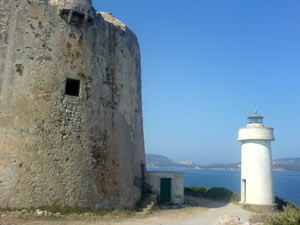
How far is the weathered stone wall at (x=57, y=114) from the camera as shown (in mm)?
11492

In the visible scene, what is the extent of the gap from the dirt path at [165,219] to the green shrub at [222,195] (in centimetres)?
204

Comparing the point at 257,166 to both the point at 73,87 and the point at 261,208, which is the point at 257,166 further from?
the point at 73,87

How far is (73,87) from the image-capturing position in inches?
542

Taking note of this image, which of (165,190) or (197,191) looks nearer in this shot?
(165,190)

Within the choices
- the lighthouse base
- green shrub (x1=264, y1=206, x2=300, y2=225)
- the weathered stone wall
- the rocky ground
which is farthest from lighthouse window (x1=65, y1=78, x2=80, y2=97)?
the lighthouse base

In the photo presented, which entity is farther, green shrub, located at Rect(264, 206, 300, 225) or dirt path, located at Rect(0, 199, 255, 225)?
dirt path, located at Rect(0, 199, 255, 225)

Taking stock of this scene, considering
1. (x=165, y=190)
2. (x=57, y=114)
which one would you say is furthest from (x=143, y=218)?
(x=57, y=114)

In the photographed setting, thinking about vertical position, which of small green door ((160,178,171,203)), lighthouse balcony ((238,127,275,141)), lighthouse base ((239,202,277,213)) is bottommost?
lighthouse base ((239,202,277,213))

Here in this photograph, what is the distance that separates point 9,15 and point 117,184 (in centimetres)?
856

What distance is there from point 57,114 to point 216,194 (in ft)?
47.2

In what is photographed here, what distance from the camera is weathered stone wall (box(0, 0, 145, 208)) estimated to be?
37.7 feet

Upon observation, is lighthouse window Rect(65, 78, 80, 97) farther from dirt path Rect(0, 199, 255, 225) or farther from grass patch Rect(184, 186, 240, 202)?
grass patch Rect(184, 186, 240, 202)

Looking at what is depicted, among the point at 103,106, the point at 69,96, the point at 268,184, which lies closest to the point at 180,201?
the point at 268,184

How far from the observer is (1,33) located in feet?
39.6
